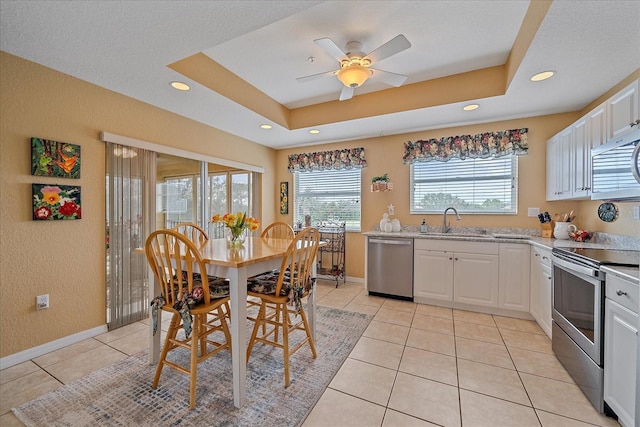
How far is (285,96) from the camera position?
3.48 m

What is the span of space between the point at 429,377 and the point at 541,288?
1645 millimetres

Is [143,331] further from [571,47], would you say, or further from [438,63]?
[571,47]

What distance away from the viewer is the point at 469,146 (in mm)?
3656

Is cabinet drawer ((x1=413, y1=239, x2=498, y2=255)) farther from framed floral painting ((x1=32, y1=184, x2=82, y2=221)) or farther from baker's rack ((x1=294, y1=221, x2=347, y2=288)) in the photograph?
framed floral painting ((x1=32, y1=184, x2=82, y2=221))

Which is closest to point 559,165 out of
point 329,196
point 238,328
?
point 329,196

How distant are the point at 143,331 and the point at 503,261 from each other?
3.97 metres

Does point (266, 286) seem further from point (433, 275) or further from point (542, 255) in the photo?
point (542, 255)

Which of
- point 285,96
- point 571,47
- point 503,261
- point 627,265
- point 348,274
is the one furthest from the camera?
point 348,274

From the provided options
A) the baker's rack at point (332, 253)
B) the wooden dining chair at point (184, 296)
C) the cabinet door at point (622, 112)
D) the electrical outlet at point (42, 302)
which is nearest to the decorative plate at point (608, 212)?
the cabinet door at point (622, 112)

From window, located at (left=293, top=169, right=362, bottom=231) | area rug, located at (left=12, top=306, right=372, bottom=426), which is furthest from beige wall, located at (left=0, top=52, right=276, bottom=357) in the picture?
window, located at (left=293, top=169, right=362, bottom=231)

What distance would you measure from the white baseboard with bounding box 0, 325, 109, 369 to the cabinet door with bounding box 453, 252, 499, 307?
3926 mm

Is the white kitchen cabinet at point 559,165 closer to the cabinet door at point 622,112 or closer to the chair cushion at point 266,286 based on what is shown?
the cabinet door at point 622,112

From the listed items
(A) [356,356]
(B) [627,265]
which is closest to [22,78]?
(A) [356,356]

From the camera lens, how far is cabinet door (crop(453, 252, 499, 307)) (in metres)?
3.11
